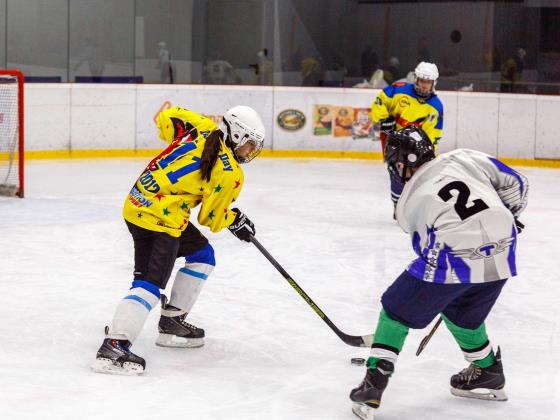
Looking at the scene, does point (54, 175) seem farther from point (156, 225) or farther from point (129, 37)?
point (156, 225)

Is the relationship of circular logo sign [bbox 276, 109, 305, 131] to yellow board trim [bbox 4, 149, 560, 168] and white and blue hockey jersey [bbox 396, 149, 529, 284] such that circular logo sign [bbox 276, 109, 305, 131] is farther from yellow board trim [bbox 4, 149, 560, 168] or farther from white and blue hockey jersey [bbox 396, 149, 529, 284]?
white and blue hockey jersey [bbox 396, 149, 529, 284]

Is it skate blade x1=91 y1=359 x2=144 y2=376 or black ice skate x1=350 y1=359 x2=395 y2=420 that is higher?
black ice skate x1=350 y1=359 x2=395 y2=420

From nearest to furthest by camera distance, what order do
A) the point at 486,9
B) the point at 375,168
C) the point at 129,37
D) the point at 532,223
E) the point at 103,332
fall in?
the point at 103,332
the point at 532,223
the point at 375,168
the point at 129,37
the point at 486,9

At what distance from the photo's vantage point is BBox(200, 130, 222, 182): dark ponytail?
348cm

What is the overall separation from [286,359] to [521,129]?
740cm

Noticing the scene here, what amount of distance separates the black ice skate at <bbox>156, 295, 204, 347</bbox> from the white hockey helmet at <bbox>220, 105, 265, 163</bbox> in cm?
74

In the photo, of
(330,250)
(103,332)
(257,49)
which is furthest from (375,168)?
(103,332)

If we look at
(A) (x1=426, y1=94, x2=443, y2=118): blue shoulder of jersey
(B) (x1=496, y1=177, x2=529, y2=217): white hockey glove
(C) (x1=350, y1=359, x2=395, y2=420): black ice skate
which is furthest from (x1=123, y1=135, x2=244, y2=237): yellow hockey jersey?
(A) (x1=426, y1=94, x2=443, y2=118): blue shoulder of jersey

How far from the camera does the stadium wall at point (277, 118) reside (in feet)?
33.6

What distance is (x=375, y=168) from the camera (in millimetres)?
10391

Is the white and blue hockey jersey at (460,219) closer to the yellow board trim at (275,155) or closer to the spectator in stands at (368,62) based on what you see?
the yellow board trim at (275,155)

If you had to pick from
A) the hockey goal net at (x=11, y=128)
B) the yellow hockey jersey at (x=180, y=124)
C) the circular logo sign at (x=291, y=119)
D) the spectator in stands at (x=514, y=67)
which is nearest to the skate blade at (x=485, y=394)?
the yellow hockey jersey at (x=180, y=124)

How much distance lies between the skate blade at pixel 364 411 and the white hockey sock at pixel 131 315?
0.83m

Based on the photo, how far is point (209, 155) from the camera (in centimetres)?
349
